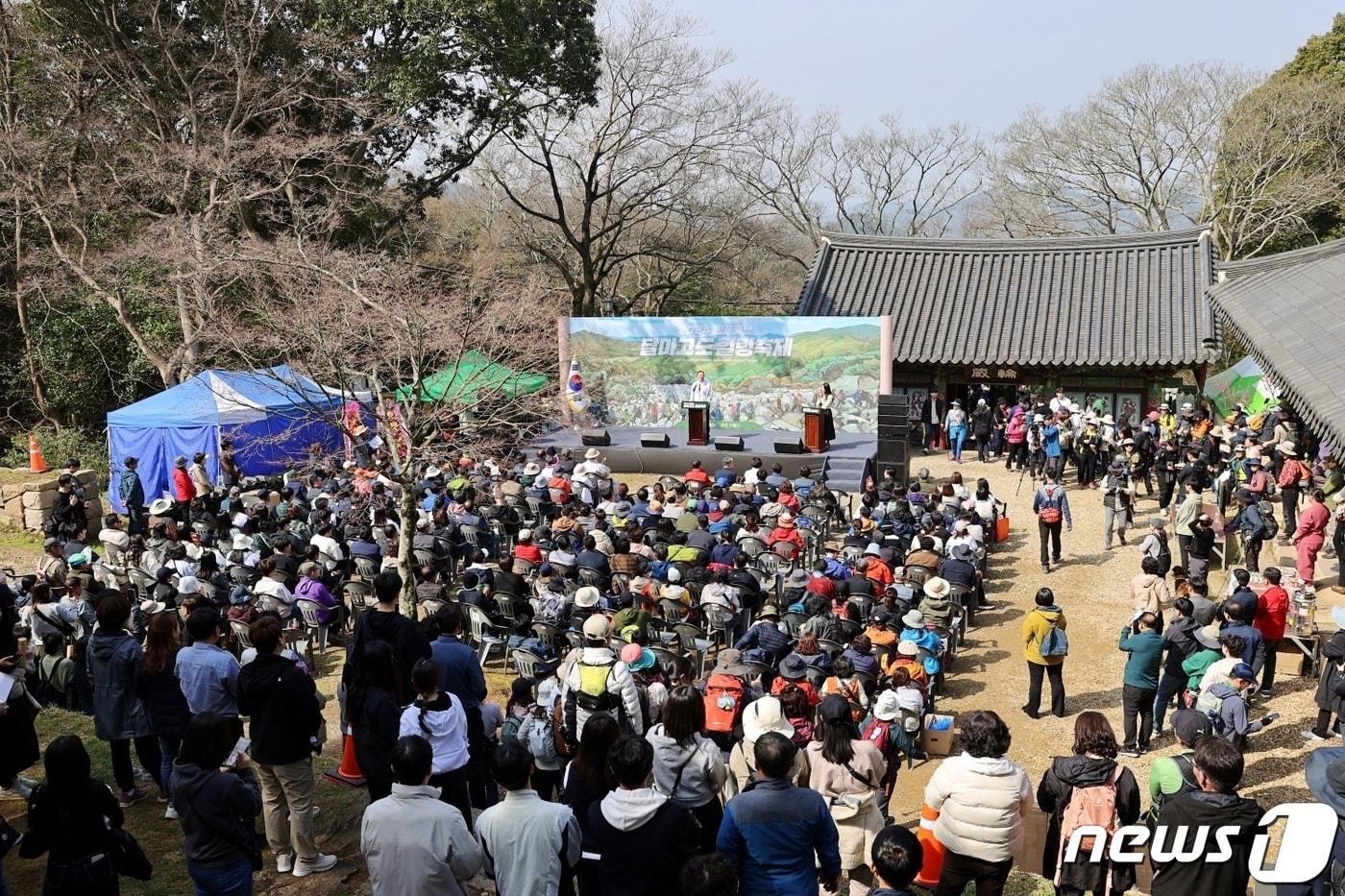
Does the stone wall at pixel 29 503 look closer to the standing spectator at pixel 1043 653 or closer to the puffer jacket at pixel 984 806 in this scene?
the standing spectator at pixel 1043 653

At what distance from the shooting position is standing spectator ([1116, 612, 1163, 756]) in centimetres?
884

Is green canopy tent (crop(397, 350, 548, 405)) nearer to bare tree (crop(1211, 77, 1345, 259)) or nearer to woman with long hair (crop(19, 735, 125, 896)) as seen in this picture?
woman with long hair (crop(19, 735, 125, 896))

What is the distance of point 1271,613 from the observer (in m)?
10.2

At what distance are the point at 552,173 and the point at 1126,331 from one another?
14991mm

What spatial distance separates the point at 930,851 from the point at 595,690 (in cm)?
225

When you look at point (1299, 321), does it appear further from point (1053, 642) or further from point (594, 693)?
point (594, 693)

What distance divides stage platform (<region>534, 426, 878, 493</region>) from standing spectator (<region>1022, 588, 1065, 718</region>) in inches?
395

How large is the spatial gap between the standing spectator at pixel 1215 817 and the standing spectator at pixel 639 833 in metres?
2.28

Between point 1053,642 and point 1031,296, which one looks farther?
point 1031,296

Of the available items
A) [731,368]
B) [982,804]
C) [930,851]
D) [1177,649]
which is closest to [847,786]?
[930,851]

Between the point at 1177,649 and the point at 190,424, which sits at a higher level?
the point at 190,424

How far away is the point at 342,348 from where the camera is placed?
12.3 metres

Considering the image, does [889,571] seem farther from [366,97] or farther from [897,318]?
[366,97]

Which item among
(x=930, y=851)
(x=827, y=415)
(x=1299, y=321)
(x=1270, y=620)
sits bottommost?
(x=930, y=851)
